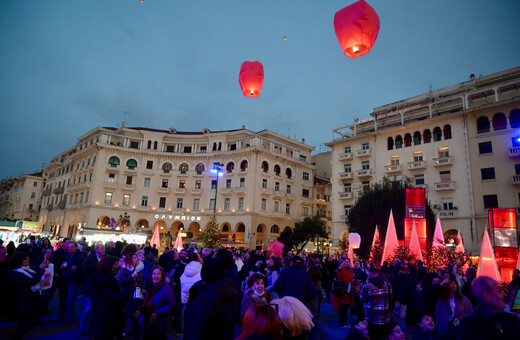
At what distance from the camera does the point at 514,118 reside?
1071 inches

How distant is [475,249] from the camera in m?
26.5

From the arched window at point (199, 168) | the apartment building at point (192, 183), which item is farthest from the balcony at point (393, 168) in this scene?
the arched window at point (199, 168)

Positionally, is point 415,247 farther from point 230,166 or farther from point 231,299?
point 230,166

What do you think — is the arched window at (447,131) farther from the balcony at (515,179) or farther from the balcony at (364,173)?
the balcony at (364,173)

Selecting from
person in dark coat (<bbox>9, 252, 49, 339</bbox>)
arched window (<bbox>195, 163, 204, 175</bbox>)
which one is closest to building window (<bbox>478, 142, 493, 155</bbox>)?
arched window (<bbox>195, 163, 204, 175</bbox>)

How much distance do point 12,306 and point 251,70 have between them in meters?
7.79

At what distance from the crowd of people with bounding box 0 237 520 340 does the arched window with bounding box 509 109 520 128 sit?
25061 millimetres

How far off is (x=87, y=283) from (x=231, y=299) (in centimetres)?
294

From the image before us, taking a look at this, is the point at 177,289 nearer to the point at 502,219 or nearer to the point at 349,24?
the point at 349,24

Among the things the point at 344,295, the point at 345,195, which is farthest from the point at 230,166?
the point at 344,295

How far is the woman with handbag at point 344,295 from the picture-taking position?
8.60m

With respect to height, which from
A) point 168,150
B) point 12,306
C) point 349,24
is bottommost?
point 12,306

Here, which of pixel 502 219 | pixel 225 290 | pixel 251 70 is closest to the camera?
pixel 225 290

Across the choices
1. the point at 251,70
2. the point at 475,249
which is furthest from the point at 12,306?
the point at 475,249
